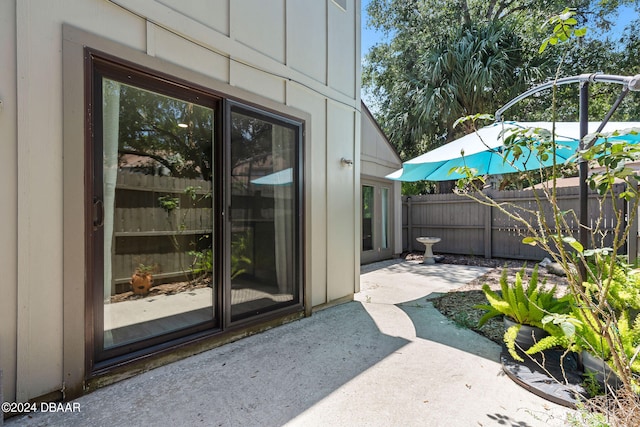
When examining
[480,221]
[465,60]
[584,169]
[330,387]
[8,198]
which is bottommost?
[330,387]

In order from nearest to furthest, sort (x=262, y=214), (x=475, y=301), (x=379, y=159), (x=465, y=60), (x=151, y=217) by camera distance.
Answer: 1. (x=151, y=217)
2. (x=262, y=214)
3. (x=475, y=301)
4. (x=379, y=159)
5. (x=465, y=60)

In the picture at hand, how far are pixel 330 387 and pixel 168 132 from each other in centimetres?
235

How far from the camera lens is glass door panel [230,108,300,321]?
116 inches

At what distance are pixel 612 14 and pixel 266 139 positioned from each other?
43.2 ft

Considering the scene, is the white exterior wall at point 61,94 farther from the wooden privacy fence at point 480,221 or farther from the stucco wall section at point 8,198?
the wooden privacy fence at point 480,221

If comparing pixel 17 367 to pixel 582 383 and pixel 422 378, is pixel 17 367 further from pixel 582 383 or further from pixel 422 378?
pixel 582 383

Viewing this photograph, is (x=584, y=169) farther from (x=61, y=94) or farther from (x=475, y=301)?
(x=61, y=94)

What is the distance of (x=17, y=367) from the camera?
1.80m

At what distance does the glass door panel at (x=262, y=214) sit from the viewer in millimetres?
2959

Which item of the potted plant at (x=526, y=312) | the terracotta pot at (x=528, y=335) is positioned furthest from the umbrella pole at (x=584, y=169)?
the terracotta pot at (x=528, y=335)

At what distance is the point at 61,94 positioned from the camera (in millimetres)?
1956

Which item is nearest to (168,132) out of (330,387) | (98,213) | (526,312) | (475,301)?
(98,213)

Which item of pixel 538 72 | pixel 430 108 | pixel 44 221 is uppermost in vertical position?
pixel 538 72

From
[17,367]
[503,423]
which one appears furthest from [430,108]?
[17,367]
